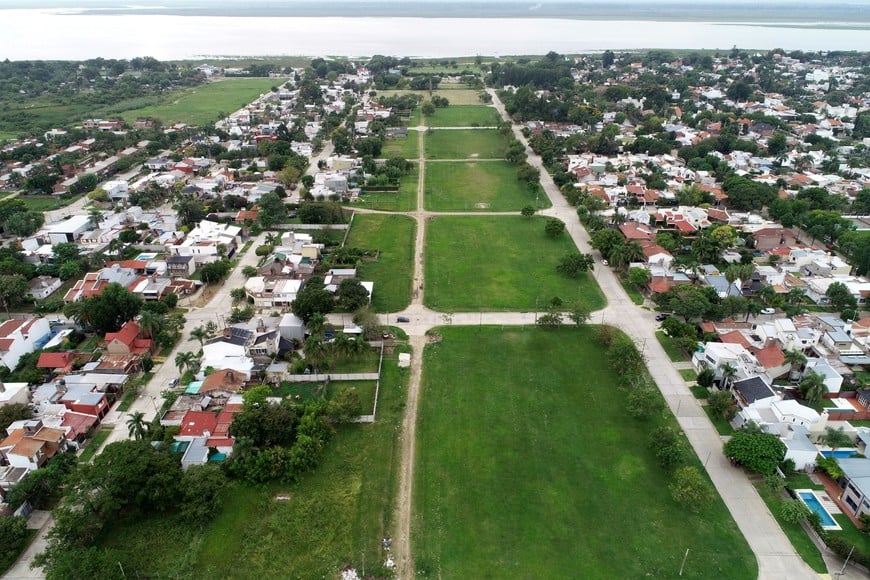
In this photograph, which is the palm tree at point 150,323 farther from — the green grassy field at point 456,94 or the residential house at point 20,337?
the green grassy field at point 456,94

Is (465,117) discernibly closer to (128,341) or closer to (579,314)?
(579,314)

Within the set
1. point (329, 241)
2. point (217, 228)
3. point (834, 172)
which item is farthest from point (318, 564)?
point (834, 172)

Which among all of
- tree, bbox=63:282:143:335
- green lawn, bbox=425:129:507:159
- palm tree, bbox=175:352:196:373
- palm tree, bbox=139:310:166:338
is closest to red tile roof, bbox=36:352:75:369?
tree, bbox=63:282:143:335

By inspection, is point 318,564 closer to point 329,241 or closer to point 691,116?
point 329,241

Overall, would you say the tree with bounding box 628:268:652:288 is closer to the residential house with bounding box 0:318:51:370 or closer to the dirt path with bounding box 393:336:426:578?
the dirt path with bounding box 393:336:426:578

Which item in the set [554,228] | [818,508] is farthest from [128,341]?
[818,508]

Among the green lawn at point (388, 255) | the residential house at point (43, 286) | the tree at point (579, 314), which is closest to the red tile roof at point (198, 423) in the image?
the green lawn at point (388, 255)
